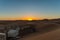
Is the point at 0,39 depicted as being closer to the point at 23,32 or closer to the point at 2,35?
the point at 2,35

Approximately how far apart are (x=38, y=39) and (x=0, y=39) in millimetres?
3877

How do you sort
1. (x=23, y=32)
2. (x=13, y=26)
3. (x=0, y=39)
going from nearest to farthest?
(x=0, y=39) < (x=13, y=26) < (x=23, y=32)

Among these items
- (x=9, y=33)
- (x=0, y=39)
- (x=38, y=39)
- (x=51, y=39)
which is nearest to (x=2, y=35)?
(x=0, y=39)

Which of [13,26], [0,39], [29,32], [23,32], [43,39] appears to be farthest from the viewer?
[29,32]

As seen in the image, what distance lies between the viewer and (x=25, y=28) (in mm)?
16734

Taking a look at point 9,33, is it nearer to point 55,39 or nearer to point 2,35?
point 2,35

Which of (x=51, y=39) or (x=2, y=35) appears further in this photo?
(x=51, y=39)

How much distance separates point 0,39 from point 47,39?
438 cm

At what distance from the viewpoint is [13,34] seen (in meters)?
11.6

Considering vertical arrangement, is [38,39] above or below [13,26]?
below

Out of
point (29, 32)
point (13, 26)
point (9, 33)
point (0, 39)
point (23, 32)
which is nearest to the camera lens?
point (0, 39)

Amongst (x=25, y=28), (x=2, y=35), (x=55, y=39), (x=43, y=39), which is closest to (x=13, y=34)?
(x=2, y=35)

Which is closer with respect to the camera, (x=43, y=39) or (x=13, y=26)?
(x=43, y=39)

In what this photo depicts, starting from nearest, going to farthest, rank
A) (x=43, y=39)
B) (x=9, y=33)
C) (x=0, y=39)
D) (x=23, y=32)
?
(x=0, y=39) → (x=9, y=33) → (x=43, y=39) → (x=23, y=32)
